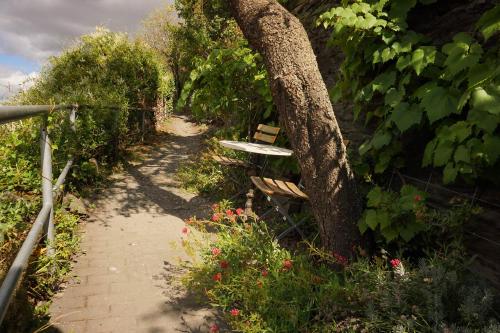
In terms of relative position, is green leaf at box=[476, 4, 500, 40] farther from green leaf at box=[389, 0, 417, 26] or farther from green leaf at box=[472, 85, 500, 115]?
green leaf at box=[389, 0, 417, 26]

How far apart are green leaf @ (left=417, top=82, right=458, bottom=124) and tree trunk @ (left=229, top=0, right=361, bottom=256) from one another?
2.66 ft

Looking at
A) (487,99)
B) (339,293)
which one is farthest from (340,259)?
(487,99)

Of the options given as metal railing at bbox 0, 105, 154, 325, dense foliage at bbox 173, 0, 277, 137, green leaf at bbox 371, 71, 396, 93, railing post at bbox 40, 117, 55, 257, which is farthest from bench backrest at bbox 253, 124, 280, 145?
railing post at bbox 40, 117, 55, 257

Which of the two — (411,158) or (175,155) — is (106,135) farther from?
(411,158)

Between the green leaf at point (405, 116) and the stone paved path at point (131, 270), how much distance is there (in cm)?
224

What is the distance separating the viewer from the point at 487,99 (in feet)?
7.78

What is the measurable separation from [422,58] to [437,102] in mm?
491

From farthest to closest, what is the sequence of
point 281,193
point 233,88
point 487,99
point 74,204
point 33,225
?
point 233,88, point 74,204, point 281,193, point 33,225, point 487,99

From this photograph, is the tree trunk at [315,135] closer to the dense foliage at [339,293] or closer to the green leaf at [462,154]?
the dense foliage at [339,293]

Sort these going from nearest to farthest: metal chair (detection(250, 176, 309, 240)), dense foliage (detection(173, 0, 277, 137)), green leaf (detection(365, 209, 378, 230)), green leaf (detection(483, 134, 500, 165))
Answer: green leaf (detection(483, 134, 500, 165)) → green leaf (detection(365, 209, 378, 230)) → metal chair (detection(250, 176, 309, 240)) → dense foliage (detection(173, 0, 277, 137))

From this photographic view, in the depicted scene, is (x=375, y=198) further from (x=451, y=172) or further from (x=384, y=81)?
(x=384, y=81)

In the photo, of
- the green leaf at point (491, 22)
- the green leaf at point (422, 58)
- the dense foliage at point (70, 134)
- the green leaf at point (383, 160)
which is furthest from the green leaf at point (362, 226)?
the dense foliage at point (70, 134)

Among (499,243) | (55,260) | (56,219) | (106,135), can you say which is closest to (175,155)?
(106,135)

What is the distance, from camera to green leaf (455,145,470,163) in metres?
2.47
